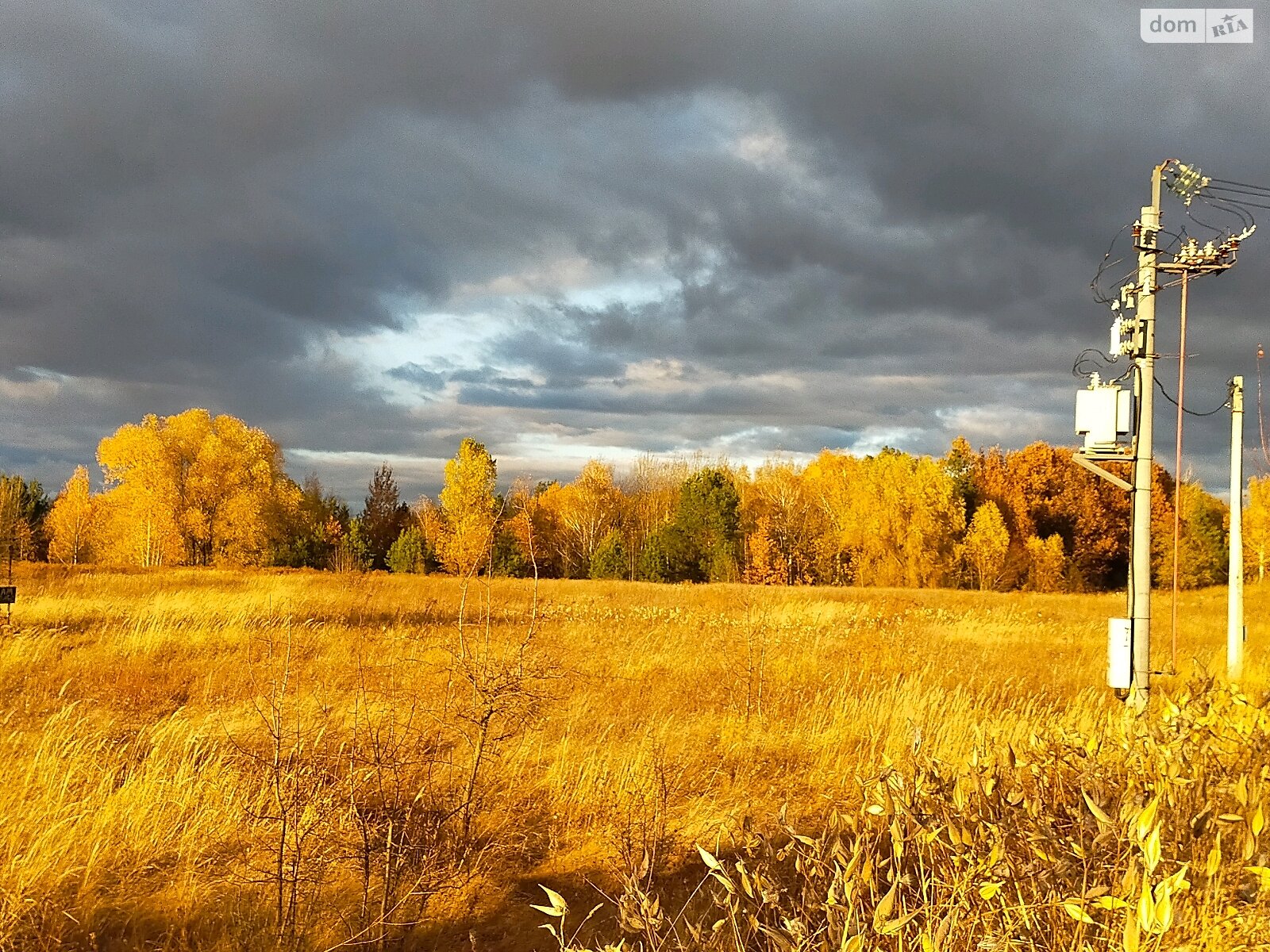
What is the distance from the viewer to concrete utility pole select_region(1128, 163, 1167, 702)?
6.84m

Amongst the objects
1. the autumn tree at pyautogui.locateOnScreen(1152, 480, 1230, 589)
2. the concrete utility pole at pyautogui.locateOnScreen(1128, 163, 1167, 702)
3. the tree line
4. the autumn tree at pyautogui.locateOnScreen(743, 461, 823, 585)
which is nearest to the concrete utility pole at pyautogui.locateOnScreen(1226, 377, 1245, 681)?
the concrete utility pole at pyautogui.locateOnScreen(1128, 163, 1167, 702)

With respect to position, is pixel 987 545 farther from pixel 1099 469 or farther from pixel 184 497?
pixel 184 497

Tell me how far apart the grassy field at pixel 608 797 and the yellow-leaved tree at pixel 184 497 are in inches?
1255

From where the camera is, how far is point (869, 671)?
1092cm

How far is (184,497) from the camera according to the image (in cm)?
4269

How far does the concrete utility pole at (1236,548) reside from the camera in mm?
9430

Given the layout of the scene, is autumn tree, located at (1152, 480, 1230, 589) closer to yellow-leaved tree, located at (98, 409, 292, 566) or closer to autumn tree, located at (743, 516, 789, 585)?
autumn tree, located at (743, 516, 789, 585)

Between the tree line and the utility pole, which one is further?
the tree line

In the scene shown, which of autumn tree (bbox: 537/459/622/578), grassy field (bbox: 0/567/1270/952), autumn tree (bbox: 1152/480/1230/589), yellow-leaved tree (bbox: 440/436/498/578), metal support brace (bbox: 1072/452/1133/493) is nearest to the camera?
grassy field (bbox: 0/567/1270/952)

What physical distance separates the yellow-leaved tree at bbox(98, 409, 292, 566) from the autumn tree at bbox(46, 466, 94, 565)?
1.70 metres

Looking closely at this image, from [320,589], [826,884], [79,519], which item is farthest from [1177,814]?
[79,519]

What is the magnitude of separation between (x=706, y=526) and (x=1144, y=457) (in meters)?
32.5

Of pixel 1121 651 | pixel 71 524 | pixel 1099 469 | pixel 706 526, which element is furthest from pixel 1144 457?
pixel 71 524

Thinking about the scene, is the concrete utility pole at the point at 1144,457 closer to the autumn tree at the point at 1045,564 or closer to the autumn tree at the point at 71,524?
the autumn tree at the point at 1045,564
